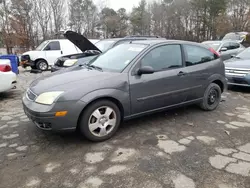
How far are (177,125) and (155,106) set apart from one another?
1.88ft

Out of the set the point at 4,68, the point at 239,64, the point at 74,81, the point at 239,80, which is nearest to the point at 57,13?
the point at 4,68

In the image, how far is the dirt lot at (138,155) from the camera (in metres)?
2.52

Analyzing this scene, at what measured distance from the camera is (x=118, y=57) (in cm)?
407

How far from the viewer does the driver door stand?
3.65 metres

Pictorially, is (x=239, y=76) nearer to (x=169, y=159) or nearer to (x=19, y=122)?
(x=169, y=159)

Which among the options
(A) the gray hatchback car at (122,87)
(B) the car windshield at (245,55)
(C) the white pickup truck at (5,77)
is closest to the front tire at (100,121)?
(A) the gray hatchback car at (122,87)

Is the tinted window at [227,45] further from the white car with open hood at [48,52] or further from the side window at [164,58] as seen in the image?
the side window at [164,58]

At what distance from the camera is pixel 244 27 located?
28.4 meters

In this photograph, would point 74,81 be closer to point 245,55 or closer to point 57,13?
point 245,55

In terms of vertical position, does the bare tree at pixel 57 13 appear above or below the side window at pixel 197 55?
above

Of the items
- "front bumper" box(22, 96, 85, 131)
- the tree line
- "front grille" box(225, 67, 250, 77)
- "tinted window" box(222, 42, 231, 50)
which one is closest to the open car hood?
"front grille" box(225, 67, 250, 77)

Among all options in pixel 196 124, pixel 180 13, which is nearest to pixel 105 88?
pixel 196 124

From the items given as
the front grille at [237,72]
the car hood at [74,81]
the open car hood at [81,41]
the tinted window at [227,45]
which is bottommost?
the front grille at [237,72]

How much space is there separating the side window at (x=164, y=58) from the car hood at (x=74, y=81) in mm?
652
